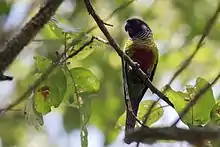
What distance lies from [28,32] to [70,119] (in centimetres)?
243

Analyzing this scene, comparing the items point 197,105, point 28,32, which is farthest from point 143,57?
point 28,32

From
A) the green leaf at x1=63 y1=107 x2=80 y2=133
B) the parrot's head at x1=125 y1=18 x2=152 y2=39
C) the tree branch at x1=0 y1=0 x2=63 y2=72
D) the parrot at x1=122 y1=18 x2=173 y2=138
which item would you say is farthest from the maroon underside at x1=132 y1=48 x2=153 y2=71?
the tree branch at x1=0 y1=0 x2=63 y2=72

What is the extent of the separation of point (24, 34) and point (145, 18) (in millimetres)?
3232

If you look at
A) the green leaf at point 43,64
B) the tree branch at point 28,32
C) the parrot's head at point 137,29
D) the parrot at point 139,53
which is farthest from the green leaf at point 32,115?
the parrot's head at point 137,29

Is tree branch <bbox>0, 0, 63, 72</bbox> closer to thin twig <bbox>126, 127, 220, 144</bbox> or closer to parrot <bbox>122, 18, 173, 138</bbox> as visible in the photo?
thin twig <bbox>126, 127, 220, 144</bbox>

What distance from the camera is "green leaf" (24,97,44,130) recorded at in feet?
6.30

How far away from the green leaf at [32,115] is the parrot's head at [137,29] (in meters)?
2.05

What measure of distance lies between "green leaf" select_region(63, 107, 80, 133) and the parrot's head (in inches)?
27.7

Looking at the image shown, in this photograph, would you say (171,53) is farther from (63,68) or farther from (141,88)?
(63,68)

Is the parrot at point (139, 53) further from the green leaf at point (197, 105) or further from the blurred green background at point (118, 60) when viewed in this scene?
the green leaf at point (197, 105)

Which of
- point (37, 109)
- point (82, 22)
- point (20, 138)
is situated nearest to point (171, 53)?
point (82, 22)

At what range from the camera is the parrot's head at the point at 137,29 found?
3.94 metres

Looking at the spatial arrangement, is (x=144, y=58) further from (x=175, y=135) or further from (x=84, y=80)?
Result: (x=175, y=135)

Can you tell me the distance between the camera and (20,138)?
4.30m
